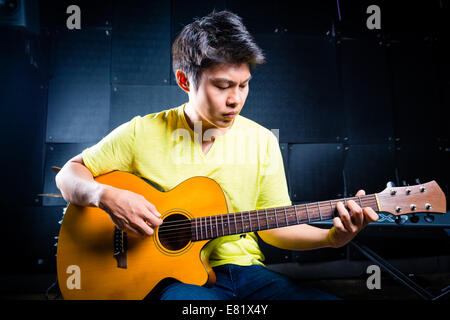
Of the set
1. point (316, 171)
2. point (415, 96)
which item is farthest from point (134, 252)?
point (415, 96)

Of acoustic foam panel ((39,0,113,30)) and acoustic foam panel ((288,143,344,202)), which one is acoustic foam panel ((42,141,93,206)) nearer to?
acoustic foam panel ((39,0,113,30))

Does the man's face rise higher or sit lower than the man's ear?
lower

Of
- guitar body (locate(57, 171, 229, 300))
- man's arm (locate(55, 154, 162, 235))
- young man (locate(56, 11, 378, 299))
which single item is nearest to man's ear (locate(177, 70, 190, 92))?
young man (locate(56, 11, 378, 299))

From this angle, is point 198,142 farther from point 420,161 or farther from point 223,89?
point 420,161

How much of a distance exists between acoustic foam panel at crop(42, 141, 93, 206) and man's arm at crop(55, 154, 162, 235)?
1.21 metres

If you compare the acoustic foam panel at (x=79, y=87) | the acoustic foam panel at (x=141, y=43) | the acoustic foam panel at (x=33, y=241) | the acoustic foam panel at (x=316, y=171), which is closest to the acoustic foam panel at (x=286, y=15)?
the acoustic foam panel at (x=141, y=43)

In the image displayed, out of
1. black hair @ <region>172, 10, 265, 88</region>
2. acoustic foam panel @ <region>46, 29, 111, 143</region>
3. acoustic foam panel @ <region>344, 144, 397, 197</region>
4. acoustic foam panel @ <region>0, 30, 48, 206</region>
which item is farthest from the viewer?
acoustic foam panel @ <region>344, 144, 397, 197</region>

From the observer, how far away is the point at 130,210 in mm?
1072

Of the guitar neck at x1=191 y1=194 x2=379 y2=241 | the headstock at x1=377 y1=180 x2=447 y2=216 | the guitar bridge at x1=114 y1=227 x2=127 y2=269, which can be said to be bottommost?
the guitar bridge at x1=114 y1=227 x2=127 y2=269

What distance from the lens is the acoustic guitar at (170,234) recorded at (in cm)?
105

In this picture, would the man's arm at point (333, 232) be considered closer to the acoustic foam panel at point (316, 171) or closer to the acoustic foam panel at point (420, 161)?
the acoustic foam panel at point (316, 171)

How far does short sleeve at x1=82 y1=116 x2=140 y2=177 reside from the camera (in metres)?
1.28
